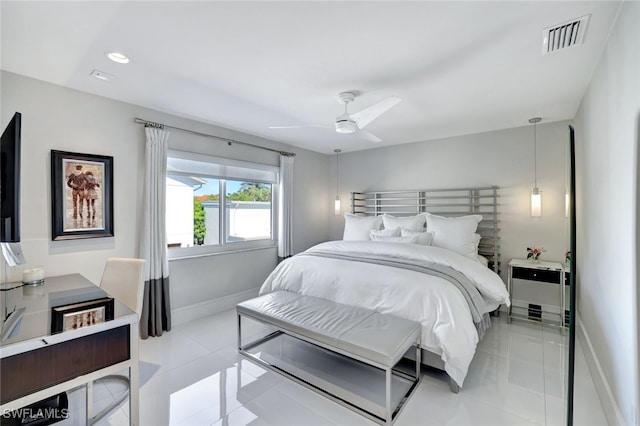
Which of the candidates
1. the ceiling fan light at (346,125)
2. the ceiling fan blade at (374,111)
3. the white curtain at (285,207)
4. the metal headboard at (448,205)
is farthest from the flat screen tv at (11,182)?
the metal headboard at (448,205)

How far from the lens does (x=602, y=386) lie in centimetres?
207

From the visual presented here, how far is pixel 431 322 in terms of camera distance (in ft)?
7.48

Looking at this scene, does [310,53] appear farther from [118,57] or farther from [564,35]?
[564,35]

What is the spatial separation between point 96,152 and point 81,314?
6.63 feet

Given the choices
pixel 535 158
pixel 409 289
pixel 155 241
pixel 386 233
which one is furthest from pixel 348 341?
pixel 535 158

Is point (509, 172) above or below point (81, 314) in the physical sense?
above

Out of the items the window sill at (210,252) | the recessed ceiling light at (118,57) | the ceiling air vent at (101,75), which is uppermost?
the ceiling air vent at (101,75)

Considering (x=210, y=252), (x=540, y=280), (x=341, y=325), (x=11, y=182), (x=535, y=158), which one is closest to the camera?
(x=11, y=182)

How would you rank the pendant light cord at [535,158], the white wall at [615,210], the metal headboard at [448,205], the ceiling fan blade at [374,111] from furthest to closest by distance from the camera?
the metal headboard at [448,205] < the pendant light cord at [535,158] < the ceiling fan blade at [374,111] < the white wall at [615,210]

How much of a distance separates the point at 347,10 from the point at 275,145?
320cm

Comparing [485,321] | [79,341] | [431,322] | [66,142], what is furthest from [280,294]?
[66,142]

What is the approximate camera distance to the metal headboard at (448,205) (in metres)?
3.97

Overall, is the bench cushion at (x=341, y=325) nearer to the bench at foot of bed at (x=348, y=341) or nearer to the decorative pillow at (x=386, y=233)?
the bench at foot of bed at (x=348, y=341)

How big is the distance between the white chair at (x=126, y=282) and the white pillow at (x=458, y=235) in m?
3.29
